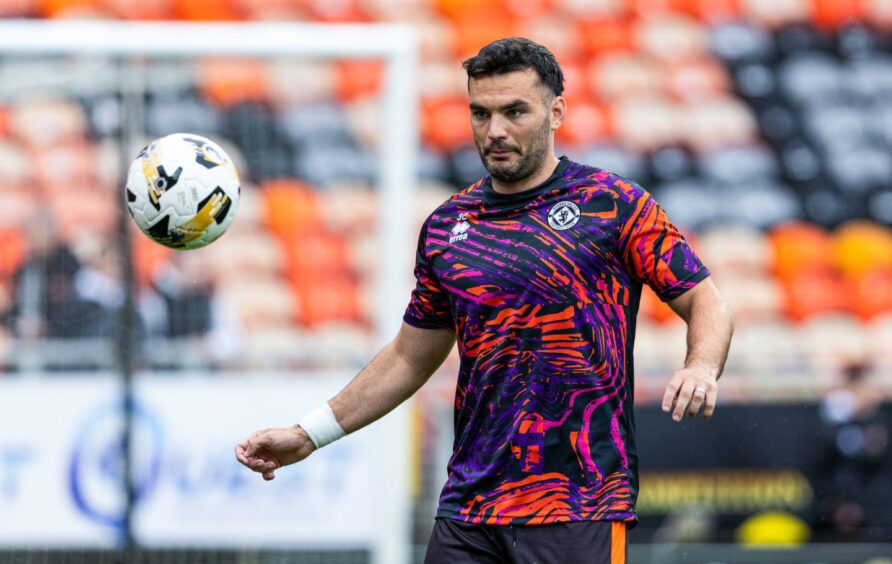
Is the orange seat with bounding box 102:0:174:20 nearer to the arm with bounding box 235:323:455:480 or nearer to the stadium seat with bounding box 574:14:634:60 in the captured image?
the stadium seat with bounding box 574:14:634:60

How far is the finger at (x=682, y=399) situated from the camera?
12.4 ft

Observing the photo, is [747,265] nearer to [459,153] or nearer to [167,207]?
[459,153]

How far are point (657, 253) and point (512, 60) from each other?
2.39 ft

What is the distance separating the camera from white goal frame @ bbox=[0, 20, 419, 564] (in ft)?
26.6

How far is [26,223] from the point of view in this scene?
825 centimetres

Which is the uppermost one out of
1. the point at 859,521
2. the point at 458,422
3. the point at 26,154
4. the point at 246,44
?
the point at 246,44

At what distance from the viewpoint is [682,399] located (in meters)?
3.81

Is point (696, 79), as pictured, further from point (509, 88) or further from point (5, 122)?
point (509, 88)

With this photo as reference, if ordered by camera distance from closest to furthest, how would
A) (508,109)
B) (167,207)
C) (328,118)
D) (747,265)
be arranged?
(508,109) → (167,207) → (328,118) → (747,265)

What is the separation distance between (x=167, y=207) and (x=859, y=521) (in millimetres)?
5550

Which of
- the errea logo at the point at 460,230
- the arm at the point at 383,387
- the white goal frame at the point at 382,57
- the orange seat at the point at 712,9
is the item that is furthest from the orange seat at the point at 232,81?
the orange seat at the point at 712,9

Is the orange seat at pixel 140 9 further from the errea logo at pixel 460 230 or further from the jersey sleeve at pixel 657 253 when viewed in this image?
the jersey sleeve at pixel 657 253

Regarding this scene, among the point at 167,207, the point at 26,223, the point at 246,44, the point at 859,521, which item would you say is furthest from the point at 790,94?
the point at 167,207

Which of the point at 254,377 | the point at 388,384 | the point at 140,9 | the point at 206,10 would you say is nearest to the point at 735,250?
the point at 206,10
